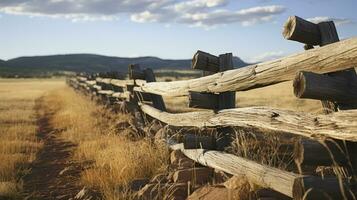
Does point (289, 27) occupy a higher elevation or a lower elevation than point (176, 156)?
higher

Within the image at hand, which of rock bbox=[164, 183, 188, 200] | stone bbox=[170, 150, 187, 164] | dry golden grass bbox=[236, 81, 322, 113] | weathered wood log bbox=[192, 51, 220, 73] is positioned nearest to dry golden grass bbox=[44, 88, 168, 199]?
stone bbox=[170, 150, 187, 164]

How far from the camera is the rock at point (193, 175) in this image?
5.48 meters

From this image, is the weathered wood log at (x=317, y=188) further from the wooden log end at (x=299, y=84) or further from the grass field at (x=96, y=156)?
the grass field at (x=96, y=156)

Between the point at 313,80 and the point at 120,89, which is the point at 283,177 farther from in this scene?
the point at 120,89

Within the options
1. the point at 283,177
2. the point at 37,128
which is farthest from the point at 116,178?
the point at 37,128

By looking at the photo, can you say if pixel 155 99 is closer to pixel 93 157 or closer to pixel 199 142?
pixel 93 157

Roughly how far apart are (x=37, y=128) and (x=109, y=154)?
6590 mm

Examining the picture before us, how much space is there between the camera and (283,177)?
4113 millimetres

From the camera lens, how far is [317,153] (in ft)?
12.2

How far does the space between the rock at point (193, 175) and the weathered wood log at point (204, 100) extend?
2.32 feet

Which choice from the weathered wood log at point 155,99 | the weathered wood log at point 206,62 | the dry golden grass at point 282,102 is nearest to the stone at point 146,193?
the weathered wood log at point 206,62

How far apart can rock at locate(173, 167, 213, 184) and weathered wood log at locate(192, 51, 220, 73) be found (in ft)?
3.76

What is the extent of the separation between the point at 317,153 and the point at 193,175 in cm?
211

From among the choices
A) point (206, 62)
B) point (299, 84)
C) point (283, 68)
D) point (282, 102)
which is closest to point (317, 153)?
point (299, 84)
